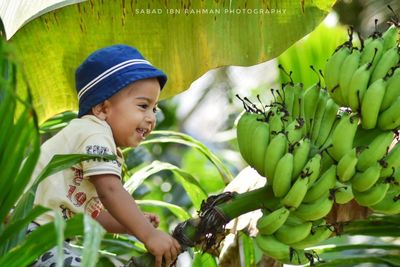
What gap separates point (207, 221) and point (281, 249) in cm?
18

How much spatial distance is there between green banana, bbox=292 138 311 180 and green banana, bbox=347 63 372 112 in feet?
0.49

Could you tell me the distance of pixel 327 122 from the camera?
6.42 feet

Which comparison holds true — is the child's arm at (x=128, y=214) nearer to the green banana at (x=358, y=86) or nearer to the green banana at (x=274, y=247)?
the green banana at (x=274, y=247)

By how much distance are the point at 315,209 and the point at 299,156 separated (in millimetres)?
107

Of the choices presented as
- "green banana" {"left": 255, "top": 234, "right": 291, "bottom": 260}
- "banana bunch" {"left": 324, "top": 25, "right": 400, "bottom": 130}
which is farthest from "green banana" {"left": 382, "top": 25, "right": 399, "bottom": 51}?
"green banana" {"left": 255, "top": 234, "right": 291, "bottom": 260}

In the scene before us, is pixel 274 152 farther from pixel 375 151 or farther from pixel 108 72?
pixel 108 72

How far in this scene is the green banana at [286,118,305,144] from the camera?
1.87 meters

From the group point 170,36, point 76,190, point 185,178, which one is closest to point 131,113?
point 76,190

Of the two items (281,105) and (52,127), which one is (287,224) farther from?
(52,127)

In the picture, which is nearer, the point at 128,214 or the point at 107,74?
the point at 128,214

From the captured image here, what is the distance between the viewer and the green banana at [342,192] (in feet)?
6.21

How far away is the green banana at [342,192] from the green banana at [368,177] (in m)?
0.03

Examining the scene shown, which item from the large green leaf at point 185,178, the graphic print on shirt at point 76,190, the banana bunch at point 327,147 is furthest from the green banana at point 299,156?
the large green leaf at point 185,178

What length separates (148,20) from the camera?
114 inches
